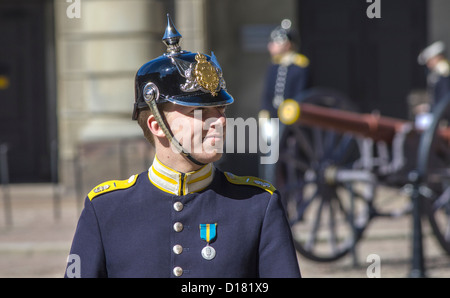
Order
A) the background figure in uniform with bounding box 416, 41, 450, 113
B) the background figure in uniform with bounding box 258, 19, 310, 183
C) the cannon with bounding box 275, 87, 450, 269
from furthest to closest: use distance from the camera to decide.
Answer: the background figure in uniform with bounding box 416, 41, 450, 113
the background figure in uniform with bounding box 258, 19, 310, 183
the cannon with bounding box 275, 87, 450, 269

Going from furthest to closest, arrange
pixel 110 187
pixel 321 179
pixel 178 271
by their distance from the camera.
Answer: pixel 321 179 → pixel 110 187 → pixel 178 271

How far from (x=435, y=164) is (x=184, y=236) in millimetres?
4291

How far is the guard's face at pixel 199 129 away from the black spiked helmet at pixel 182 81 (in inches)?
1.4

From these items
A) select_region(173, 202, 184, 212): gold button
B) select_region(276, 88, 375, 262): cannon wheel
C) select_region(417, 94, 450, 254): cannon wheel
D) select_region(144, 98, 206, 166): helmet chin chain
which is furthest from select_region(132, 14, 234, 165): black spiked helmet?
select_region(276, 88, 375, 262): cannon wheel

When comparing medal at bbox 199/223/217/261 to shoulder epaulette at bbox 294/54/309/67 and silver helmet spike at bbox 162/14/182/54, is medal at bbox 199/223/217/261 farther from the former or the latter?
shoulder epaulette at bbox 294/54/309/67

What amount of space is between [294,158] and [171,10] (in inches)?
212

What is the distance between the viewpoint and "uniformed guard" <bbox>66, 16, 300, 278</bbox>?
7.34ft

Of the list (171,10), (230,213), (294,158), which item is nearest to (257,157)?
(171,10)

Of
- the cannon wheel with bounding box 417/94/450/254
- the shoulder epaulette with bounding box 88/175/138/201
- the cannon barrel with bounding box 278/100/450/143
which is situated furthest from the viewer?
the cannon barrel with bounding box 278/100/450/143

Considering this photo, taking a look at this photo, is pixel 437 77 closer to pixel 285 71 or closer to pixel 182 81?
pixel 285 71

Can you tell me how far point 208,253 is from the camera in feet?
7.39

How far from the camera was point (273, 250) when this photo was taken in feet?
7.33

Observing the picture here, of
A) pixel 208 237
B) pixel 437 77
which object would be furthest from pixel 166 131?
pixel 437 77
